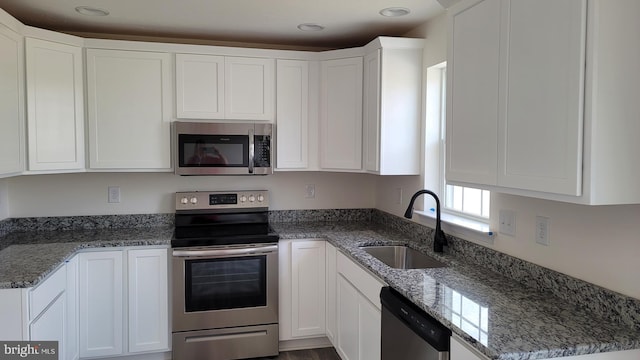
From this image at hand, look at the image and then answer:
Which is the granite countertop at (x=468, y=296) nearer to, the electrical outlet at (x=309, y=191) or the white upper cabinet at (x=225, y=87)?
the electrical outlet at (x=309, y=191)

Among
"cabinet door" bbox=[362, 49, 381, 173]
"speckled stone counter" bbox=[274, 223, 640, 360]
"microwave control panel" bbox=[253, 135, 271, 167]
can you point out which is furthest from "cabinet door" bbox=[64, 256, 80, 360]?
"cabinet door" bbox=[362, 49, 381, 173]

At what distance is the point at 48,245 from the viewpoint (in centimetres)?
267

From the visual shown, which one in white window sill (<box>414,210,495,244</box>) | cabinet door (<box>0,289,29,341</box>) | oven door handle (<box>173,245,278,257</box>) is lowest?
cabinet door (<box>0,289,29,341</box>)

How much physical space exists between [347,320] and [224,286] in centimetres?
87

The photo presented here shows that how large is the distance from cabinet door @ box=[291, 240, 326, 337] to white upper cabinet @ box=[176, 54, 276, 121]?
3.35 feet

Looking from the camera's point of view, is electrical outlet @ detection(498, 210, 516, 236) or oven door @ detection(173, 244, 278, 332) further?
oven door @ detection(173, 244, 278, 332)

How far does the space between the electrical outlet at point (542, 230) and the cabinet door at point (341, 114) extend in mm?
1461

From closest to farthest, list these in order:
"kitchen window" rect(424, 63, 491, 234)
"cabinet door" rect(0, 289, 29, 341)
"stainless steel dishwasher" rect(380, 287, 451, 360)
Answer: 1. "stainless steel dishwasher" rect(380, 287, 451, 360)
2. "cabinet door" rect(0, 289, 29, 341)
3. "kitchen window" rect(424, 63, 491, 234)

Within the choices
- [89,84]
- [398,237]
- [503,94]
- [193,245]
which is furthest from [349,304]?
[89,84]

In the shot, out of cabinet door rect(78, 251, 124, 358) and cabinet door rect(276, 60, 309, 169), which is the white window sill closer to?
cabinet door rect(276, 60, 309, 169)

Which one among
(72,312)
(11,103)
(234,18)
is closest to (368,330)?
(72,312)

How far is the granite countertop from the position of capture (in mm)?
1335

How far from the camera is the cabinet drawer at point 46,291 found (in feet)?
6.62

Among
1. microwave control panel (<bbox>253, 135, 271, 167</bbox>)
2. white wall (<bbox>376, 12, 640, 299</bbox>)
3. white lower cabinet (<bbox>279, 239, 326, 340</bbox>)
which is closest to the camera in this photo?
white wall (<bbox>376, 12, 640, 299</bbox>)
